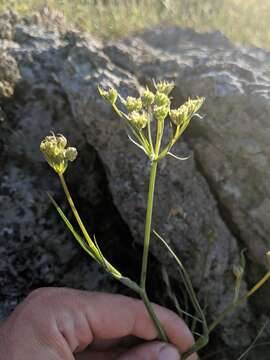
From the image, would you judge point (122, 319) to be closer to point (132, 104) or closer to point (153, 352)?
point (153, 352)

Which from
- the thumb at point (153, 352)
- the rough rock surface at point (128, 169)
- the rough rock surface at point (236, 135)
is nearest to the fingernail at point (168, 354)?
the thumb at point (153, 352)

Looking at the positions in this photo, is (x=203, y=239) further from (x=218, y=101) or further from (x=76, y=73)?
(x=76, y=73)

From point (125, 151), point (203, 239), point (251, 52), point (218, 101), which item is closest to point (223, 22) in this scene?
point (251, 52)

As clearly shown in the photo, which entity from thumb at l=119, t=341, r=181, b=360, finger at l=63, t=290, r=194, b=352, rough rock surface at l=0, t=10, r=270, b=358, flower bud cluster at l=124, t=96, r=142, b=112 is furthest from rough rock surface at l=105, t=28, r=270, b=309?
flower bud cluster at l=124, t=96, r=142, b=112

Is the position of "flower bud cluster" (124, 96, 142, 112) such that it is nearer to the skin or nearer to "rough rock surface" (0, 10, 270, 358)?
"rough rock surface" (0, 10, 270, 358)

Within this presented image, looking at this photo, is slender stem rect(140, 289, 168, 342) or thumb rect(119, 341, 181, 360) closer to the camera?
slender stem rect(140, 289, 168, 342)

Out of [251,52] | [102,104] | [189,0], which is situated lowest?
[102,104]
